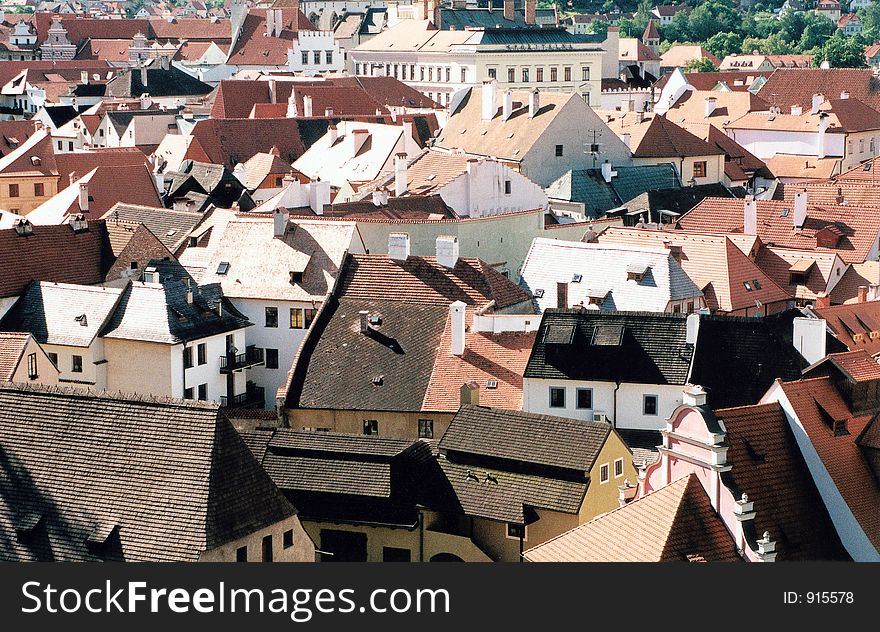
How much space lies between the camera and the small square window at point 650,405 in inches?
1729

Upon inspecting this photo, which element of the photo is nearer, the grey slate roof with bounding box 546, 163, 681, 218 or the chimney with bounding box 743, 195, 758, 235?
the chimney with bounding box 743, 195, 758, 235

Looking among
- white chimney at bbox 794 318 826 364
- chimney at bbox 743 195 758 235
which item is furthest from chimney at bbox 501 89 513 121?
white chimney at bbox 794 318 826 364

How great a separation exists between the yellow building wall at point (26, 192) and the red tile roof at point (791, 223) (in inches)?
1273

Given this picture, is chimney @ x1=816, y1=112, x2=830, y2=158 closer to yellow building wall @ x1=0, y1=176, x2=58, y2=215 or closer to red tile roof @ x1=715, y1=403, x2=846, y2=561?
yellow building wall @ x1=0, y1=176, x2=58, y2=215

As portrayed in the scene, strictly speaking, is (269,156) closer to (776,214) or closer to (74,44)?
(776,214)

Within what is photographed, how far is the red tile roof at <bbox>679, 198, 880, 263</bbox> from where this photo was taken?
211 feet

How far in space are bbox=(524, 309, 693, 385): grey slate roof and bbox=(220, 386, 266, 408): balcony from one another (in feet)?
33.2

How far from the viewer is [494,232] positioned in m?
58.7

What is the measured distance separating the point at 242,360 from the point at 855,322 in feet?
58.8

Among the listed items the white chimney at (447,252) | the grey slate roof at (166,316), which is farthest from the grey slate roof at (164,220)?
the white chimney at (447,252)

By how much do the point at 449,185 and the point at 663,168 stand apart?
61.6 ft

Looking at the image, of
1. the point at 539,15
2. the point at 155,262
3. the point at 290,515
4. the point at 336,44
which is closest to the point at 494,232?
the point at 155,262

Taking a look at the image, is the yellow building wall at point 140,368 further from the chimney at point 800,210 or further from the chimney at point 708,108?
the chimney at point 708,108

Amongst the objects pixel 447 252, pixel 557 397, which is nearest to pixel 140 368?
pixel 447 252
